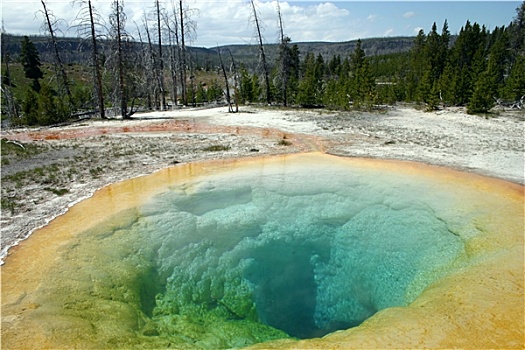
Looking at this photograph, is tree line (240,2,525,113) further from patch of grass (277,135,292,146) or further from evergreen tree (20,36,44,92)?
evergreen tree (20,36,44,92)

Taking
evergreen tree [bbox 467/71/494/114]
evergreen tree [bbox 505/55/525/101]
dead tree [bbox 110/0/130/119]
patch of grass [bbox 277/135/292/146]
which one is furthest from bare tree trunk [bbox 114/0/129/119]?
evergreen tree [bbox 505/55/525/101]


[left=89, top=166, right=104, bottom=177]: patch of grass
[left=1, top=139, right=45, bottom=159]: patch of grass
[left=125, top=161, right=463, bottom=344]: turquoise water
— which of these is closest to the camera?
[left=125, top=161, right=463, bottom=344]: turquoise water

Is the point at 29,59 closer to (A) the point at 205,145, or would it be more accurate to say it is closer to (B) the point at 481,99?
(A) the point at 205,145

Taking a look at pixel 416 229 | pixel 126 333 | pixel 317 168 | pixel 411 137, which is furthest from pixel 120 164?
pixel 411 137

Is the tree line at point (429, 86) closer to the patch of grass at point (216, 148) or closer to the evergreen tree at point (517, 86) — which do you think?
the evergreen tree at point (517, 86)

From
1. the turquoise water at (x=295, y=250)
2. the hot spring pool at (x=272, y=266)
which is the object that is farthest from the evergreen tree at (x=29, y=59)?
the turquoise water at (x=295, y=250)

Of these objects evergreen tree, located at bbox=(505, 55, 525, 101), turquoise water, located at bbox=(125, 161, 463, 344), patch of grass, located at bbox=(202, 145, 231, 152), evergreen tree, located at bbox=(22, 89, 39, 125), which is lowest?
turquoise water, located at bbox=(125, 161, 463, 344)

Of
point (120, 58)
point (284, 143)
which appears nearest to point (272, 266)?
point (284, 143)

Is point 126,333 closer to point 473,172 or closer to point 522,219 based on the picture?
point 522,219
